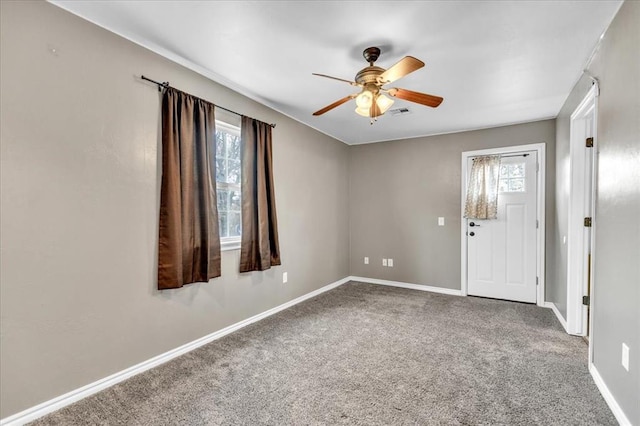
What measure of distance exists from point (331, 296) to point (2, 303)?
344 cm

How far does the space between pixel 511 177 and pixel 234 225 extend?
3733 mm

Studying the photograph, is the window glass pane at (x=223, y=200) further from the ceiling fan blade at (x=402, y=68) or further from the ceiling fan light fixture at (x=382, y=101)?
the ceiling fan blade at (x=402, y=68)

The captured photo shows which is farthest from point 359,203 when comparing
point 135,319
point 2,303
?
point 2,303

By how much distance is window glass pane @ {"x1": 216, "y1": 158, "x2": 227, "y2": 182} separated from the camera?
3.06 meters

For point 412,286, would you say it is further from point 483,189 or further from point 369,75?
point 369,75

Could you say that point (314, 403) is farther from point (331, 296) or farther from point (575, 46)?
point (575, 46)

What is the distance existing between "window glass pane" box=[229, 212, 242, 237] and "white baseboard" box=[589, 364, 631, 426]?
313cm

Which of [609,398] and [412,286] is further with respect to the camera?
[412,286]

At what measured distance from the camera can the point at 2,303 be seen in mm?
1691

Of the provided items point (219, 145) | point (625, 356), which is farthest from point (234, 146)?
point (625, 356)

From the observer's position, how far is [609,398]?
192 centimetres

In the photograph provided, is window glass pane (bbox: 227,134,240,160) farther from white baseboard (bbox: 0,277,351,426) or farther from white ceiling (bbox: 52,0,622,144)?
white baseboard (bbox: 0,277,351,426)

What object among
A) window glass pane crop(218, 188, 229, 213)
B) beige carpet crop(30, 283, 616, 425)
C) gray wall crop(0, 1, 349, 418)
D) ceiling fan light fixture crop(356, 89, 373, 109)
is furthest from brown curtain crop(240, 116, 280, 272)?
ceiling fan light fixture crop(356, 89, 373, 109)

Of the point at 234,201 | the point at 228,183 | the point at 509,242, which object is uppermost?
the point at 228,183
